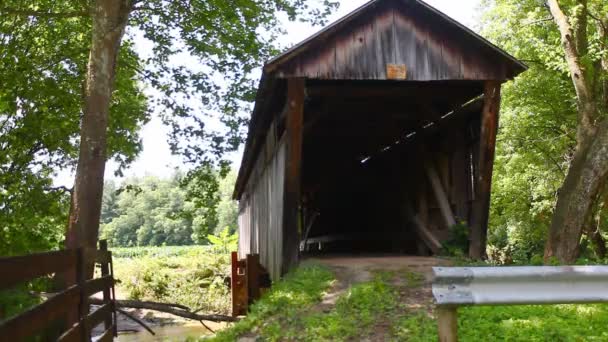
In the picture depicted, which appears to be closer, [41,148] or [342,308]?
[342,308]

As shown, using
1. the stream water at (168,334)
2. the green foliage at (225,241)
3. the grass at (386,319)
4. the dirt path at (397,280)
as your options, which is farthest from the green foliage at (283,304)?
the green foliage at (225,241)

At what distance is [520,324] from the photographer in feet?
16.5

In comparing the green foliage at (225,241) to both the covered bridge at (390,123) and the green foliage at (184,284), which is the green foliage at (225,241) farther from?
the covered bridge at (390,123)

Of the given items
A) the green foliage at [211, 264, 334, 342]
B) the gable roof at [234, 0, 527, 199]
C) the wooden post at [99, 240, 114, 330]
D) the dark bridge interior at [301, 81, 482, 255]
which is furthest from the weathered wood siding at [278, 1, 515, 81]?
the wooden post at [99, 240, 114, 330]

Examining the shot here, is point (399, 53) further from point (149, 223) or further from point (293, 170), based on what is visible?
point (149, 223)

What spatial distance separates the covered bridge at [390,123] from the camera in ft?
27.6

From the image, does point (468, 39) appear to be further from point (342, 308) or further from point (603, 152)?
point (342, 308)

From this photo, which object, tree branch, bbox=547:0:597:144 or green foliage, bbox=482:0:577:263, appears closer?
tree branch, bbox=547:0:597:144

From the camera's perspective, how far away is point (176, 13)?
1271 cm

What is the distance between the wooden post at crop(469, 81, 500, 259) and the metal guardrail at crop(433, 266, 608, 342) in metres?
5.78

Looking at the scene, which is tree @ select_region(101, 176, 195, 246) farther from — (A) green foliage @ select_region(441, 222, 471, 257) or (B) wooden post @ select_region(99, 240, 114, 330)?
(B) wooden post @ select_region(99, 240, 114, 330)

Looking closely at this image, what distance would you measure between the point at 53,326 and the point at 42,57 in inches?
368

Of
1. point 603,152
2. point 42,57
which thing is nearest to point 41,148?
point 42,57

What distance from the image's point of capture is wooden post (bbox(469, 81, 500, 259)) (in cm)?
892
